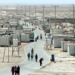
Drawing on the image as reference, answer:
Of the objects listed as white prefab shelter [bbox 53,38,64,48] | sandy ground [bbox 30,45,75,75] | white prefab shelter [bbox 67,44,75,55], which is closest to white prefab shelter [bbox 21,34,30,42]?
white prefab shelter [bbox 53,38,64,48]

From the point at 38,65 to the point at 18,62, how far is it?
1.88 m

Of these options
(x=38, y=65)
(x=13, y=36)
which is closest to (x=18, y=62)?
(x=38, y=65)

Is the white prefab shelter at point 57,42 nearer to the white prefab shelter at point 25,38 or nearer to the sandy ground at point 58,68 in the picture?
the white prefab shelter at point 25,38

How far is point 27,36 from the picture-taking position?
101 feet

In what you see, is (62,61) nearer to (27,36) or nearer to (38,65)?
(38,65)

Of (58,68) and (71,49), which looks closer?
(58,68)

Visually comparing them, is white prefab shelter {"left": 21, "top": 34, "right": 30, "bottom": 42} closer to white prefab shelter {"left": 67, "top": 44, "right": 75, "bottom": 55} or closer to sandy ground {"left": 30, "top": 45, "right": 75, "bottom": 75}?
white prefab shelter {"left": 67, "top": 44, "right": 75, "bottom": 55}

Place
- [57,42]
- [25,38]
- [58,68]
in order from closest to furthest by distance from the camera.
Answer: [58,68]
[57,42]
[25,38]

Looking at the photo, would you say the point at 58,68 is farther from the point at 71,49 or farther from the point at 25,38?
the point at 25,38

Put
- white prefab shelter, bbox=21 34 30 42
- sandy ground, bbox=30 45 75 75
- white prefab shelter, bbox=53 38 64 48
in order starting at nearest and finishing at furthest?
sandy ground, bbox=30 45 75 75, white prefab shelter, bbox=53 38 64 48, white prefab shelter, bbox=21 34 30 42

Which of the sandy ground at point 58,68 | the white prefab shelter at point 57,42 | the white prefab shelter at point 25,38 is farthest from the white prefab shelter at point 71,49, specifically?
the white prefab shelter at point 25,38

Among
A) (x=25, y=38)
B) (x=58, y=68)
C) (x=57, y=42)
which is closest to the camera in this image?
(x=58, y=68)

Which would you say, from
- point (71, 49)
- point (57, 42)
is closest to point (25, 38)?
point (57, 42)

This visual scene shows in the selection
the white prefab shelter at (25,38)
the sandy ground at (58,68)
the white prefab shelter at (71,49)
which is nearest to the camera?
the sandy ground at (58,68)
